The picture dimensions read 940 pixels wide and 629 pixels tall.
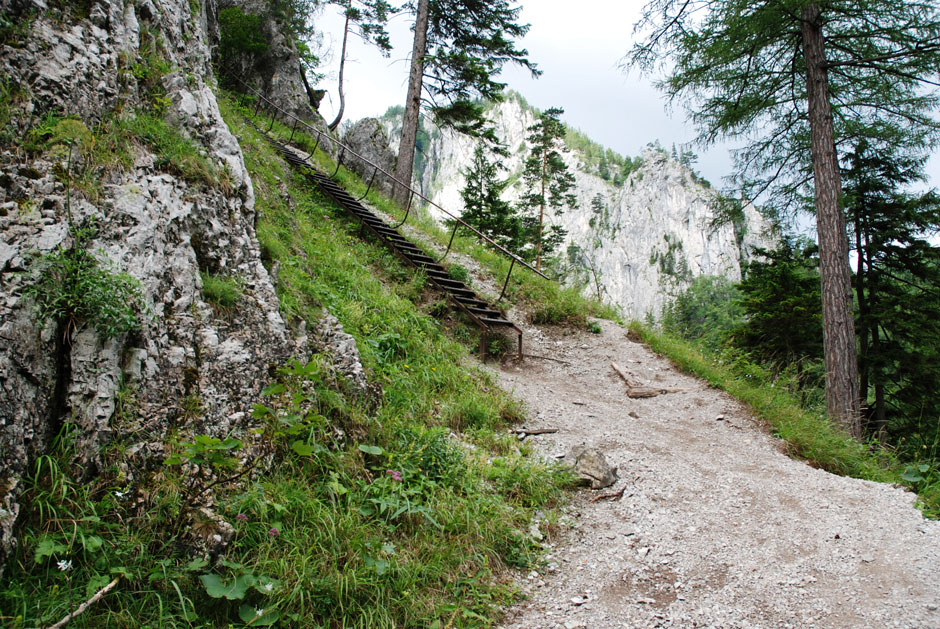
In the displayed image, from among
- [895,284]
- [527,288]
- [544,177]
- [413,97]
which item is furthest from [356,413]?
[544,177]

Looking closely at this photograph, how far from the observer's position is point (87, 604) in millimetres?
1752

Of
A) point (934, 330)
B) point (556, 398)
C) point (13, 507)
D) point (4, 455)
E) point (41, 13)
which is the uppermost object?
point (41, 13)

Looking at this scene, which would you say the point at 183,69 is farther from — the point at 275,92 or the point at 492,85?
the point at 275,92

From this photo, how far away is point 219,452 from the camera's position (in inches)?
96.0

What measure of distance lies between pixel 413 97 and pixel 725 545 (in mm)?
14159

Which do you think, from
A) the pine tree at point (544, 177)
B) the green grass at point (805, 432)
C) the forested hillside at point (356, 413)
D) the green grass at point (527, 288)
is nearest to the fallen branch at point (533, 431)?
the forested hillside at point (356, 413)

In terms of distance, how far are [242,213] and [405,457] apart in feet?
9.05

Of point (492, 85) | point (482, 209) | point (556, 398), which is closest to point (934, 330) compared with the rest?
point (556, 398)

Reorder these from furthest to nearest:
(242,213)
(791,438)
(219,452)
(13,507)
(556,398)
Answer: (556,398) → (791,438) → (242,213) → (219,452) → (13,507)

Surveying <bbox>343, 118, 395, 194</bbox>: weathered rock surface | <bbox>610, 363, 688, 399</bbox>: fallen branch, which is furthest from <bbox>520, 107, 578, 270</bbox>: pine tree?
<bbox>610, 363, 688, 399</bbox>: fallen branch

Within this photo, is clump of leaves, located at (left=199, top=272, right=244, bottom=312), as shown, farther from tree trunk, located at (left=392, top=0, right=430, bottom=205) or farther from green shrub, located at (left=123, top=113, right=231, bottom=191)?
tree trunk, located at (left=392, top=0, right=430, bottom=205)

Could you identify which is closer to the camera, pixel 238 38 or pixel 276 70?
pixel 238 38

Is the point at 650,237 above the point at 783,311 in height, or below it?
above

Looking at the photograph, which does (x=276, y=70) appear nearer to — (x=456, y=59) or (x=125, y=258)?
(x=456, y=59)
